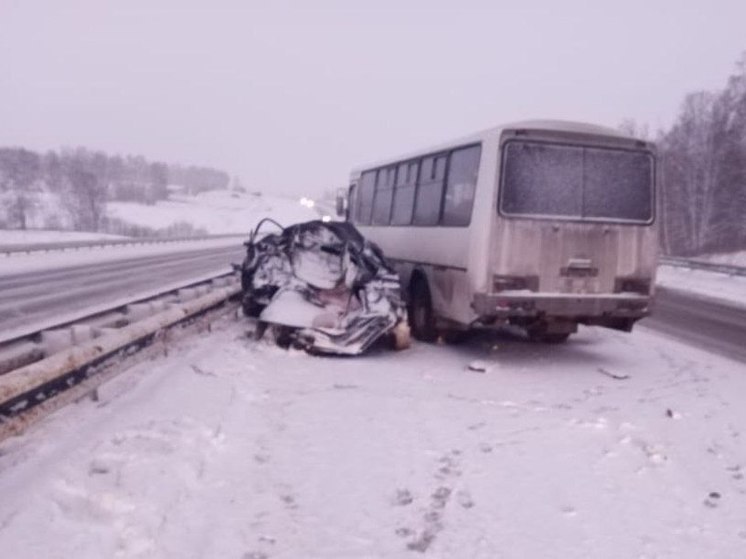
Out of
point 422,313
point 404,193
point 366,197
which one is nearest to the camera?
point 422,313

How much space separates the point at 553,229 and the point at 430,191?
8.80ft

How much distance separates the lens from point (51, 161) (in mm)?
111688

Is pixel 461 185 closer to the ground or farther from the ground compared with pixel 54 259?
farther from the ground

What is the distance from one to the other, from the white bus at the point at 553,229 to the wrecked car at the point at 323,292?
106cm

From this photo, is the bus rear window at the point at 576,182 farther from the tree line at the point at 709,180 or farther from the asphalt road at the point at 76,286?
the tree line at the point at 709,180

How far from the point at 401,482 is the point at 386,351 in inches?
188

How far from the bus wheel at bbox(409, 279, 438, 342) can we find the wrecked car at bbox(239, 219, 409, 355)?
92 centimetres

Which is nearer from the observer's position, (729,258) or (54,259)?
(54,259)

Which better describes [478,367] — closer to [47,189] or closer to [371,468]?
[371,468]

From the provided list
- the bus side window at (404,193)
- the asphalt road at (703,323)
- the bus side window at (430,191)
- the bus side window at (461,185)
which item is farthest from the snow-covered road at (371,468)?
the bus side window at (404,193)

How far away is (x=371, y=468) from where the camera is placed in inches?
195

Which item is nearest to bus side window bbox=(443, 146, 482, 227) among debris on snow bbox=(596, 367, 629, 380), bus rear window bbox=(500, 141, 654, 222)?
bus rear window bbox=(500, 141, 654, 222)

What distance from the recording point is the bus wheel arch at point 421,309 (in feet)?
33.8

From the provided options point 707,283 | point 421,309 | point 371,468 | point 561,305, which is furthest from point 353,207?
point 707,283
